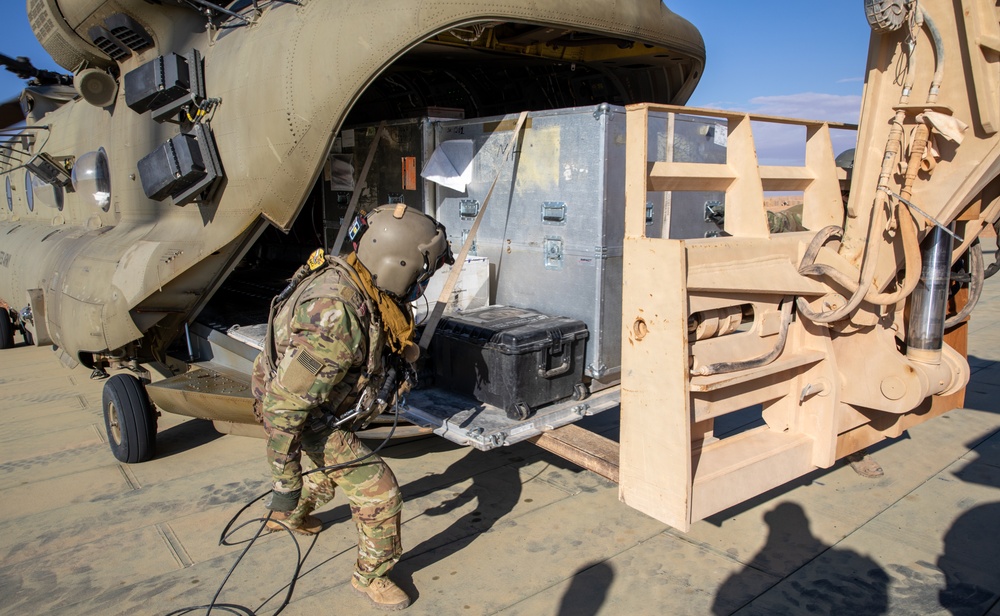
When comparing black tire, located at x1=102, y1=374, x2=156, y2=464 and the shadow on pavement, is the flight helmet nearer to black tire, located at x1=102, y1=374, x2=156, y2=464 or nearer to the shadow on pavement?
the shadow on pavement

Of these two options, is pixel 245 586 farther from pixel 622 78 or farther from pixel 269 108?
pixel 622 78

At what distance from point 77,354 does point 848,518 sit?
5.46 m

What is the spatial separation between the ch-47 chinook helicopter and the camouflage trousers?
1.65 ft

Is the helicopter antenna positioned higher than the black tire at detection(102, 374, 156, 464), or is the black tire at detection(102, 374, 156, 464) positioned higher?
the helicopter antenna

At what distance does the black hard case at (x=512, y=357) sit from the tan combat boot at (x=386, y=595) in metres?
1.07

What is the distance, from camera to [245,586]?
131 inches

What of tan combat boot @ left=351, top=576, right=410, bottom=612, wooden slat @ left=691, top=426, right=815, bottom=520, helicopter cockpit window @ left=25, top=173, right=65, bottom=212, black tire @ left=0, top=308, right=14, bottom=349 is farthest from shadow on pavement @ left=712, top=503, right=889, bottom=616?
black tire @ left=0, top=308, right=14, bottom=349

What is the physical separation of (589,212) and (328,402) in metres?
1.76

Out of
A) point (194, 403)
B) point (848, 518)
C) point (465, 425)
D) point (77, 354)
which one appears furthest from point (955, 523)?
point (77, 354)

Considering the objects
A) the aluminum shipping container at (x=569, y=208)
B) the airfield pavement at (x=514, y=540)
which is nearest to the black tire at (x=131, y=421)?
the airfield pavement at (x=514, y=540)

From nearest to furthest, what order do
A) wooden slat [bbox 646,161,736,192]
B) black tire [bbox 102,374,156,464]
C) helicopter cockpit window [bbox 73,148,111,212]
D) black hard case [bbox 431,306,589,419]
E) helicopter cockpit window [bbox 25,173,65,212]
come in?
wooden slat [bbox 646,161,736,192], black hard case [bbox 431,306,589,419], black tire [bbox 102,374,156,464], helicopter cockpit window [bbox 73,148,111,212], helicopter cockpit window [bbox 25,173,65,212]

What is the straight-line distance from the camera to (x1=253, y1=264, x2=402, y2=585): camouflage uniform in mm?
2883

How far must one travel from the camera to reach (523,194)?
4246 millimetres

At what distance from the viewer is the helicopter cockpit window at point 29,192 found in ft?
26.8
